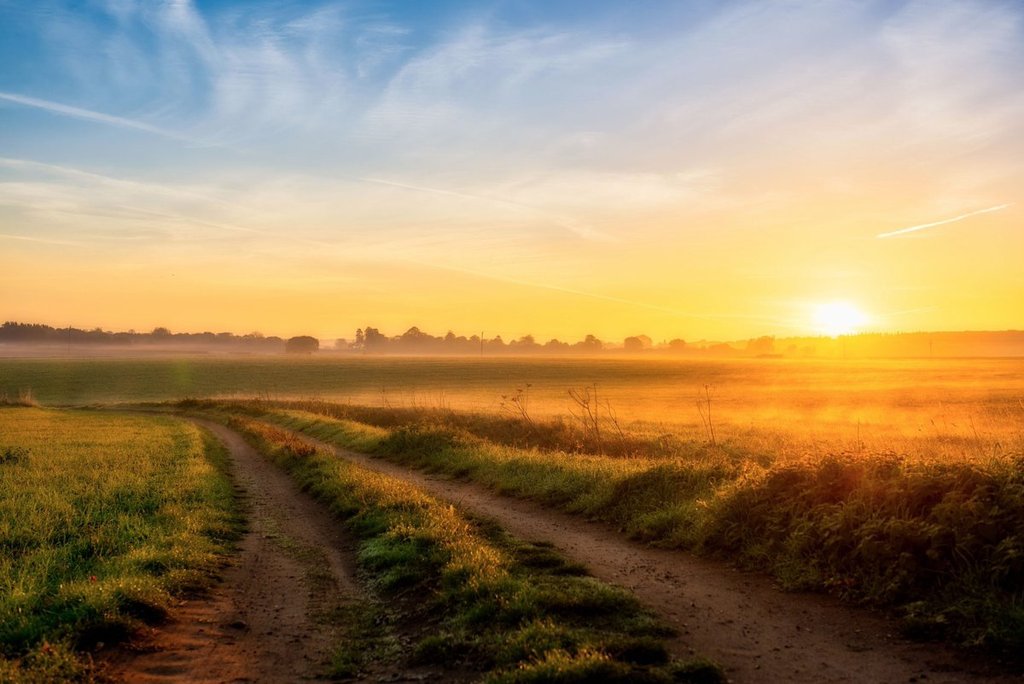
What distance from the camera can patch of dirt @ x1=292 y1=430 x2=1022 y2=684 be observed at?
6.34m

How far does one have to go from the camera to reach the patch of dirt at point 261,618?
699 centimetres

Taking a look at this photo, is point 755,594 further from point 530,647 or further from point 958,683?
point 530,647

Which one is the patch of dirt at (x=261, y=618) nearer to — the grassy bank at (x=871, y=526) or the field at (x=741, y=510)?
the field at (x=741, y=510)

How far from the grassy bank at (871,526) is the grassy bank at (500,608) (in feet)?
8.31

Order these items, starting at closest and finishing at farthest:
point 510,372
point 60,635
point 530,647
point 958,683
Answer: point 958,683, point 530,647, point 60,635, point 510,372

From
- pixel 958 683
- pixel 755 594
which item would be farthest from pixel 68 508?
pixel 958 683

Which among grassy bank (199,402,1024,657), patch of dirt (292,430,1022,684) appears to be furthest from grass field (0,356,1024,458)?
patch of dirt (292,430,1022,684)

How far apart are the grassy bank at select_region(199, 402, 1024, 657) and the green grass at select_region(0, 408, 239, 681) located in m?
7.37

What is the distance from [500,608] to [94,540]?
805 cm

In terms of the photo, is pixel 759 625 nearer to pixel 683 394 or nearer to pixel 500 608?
pixel 500 608

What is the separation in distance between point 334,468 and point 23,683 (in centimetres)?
1257

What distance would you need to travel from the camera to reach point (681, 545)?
1112 cm

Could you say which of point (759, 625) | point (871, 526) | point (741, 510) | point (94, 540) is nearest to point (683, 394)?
point (741, 510)

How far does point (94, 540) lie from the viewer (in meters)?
11.8
